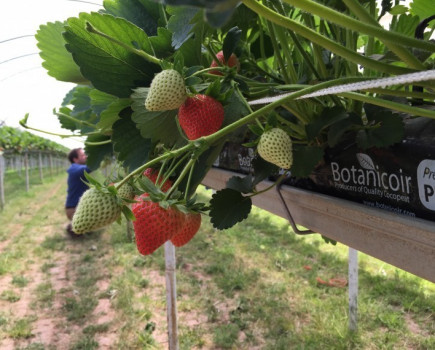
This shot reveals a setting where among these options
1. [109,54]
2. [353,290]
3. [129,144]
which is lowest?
[353,290]

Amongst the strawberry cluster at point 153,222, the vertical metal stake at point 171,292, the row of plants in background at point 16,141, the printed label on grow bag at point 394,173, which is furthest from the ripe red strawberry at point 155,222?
the row of plants in background at point 16,141

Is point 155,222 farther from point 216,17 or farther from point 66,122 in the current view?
point 66,122

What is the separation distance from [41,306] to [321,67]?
319 centimetres

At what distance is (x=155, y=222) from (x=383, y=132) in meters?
0.25

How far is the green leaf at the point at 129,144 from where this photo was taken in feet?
1.57

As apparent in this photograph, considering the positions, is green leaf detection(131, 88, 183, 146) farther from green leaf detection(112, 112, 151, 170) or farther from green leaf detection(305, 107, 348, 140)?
green leaf detection(305, 107, 348, 140)

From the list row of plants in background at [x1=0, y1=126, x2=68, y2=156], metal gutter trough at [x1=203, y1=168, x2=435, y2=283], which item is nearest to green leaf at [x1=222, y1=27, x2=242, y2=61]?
metal gutter trough at [x1=203, y1=168, x2=435, y2=283]

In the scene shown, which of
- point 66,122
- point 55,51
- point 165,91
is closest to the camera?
point 165,91

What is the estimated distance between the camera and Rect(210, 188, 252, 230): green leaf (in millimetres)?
476

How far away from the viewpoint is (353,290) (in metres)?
2.36

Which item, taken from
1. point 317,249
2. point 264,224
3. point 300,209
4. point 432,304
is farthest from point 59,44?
point 264,224

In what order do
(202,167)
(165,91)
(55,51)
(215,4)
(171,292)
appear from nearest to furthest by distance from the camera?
(215,4) → (165,91) → (202,167) → (55,51) → (171,292)

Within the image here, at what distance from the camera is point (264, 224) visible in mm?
5008

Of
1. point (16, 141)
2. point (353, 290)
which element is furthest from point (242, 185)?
point (16, 141)
